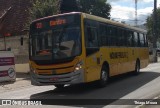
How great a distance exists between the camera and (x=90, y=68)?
14.2 metres

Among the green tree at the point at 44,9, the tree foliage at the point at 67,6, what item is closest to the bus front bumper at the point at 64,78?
the green tree at the point at 44,9

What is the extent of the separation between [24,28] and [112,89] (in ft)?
66.7

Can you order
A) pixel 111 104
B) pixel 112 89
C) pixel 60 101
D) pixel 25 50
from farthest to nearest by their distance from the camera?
pixel 25 50, pixel 112 89, pixel 60 101, pixel 111 104

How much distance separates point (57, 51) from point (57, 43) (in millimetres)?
322

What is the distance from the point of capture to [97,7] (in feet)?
222

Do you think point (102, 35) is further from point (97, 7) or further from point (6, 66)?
point (97, 7)

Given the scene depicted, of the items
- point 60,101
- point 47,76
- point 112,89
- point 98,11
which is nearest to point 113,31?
point 112,89

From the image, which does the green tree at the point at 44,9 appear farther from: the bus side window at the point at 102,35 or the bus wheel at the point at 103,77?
the bus wheel at the point at 103,77

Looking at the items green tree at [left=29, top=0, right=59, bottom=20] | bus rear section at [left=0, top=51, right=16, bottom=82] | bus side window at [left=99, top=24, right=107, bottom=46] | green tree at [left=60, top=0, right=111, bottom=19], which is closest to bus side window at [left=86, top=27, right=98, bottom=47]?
bus side window at [left=99, top=24, right=107, bottom=46]

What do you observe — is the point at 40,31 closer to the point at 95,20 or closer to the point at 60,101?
the point at 95,20

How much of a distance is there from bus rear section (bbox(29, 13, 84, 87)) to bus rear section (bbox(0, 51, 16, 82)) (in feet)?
24.6

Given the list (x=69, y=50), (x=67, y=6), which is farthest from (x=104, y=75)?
(x=67, y=6)

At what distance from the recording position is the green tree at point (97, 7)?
6731 cm

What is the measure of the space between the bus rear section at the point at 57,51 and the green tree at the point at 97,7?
52948mm
